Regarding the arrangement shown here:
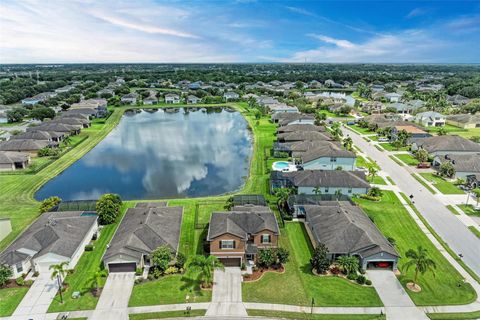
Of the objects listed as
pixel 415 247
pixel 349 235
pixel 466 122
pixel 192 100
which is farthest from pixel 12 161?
pixel 466 122

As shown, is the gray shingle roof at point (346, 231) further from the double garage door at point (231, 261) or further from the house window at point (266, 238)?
the double garage door at point (231, 261)

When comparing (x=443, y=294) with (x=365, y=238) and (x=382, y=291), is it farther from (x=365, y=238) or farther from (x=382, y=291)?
(x=365, y=238)

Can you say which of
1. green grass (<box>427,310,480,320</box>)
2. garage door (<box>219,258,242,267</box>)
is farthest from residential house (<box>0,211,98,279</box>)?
green grass (<box>427,310,480,320</box>)

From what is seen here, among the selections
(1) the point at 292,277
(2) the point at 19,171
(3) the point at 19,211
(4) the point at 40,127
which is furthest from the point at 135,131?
(1) the point at 292,277

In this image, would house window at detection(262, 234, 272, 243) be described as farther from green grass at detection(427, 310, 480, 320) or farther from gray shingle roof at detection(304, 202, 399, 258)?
green grass at detection(427, 310, 480, 320)

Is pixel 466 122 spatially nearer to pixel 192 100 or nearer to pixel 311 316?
pixel 311 316
